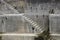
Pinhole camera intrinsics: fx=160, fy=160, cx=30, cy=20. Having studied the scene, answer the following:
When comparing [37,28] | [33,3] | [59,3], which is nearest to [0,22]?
[37,28]

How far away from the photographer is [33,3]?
10734 millimetres

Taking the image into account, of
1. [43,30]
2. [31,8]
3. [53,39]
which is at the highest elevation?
[31,8]

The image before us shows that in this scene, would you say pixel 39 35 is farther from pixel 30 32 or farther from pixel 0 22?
pixel 0 22

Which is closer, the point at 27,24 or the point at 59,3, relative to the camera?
the point at 27,24

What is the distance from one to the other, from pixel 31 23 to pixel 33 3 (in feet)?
8.56

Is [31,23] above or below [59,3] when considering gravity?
below

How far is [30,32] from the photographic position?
8531 millimetres

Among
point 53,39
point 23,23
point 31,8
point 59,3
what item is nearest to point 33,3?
point 31,8

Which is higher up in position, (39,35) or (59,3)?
(59,3)

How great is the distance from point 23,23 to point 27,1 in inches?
107

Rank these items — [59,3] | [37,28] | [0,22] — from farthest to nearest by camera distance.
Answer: [59,3] < [0,22] < [37,28]

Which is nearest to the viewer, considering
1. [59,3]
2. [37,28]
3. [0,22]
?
[37,28]

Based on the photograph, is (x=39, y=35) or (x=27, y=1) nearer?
(x=39, y=35)

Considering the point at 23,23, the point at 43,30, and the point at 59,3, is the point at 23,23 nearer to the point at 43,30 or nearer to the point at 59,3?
the point at 43,30
